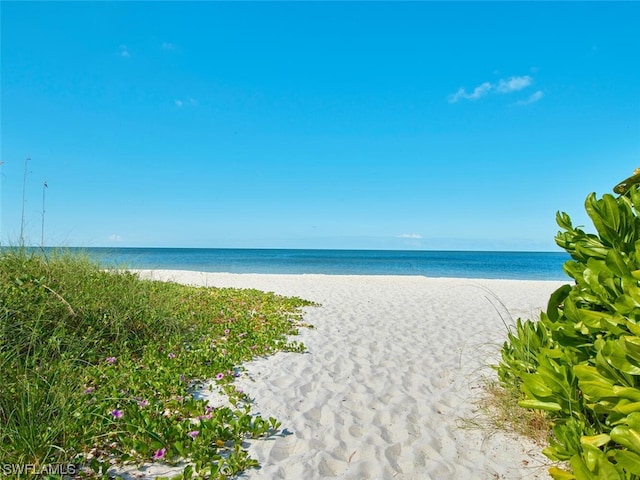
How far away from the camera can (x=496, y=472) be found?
313 centimetres

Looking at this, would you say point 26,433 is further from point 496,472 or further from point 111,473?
point 496,472

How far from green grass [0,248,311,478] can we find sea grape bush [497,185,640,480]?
2.37 metres

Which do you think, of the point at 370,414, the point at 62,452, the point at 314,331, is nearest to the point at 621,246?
the point at 370,414

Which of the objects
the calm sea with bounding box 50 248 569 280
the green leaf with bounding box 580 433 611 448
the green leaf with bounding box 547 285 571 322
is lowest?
the calm sea with bounding box 50 248 569 280

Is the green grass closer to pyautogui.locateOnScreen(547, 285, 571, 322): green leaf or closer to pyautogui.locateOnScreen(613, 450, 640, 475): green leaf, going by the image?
pyautogui.locateOnScreen(613, 450, 640, 475): green leaf

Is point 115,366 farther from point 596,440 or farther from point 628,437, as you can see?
point 628,437

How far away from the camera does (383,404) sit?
445 centimetres

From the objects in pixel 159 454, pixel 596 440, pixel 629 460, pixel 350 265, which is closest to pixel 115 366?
pixel 159 454

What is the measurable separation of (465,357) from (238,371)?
3746mm

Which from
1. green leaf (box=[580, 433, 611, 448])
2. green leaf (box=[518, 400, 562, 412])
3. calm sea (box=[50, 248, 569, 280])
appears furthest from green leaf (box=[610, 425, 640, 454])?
calm sea (box=[50, 248, 569, 280])

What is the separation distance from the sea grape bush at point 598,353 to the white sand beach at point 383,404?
30.4 inches

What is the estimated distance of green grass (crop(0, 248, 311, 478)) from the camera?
306 cm

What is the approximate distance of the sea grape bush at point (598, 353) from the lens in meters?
1.96

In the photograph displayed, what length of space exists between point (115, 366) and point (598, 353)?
17.0ft
